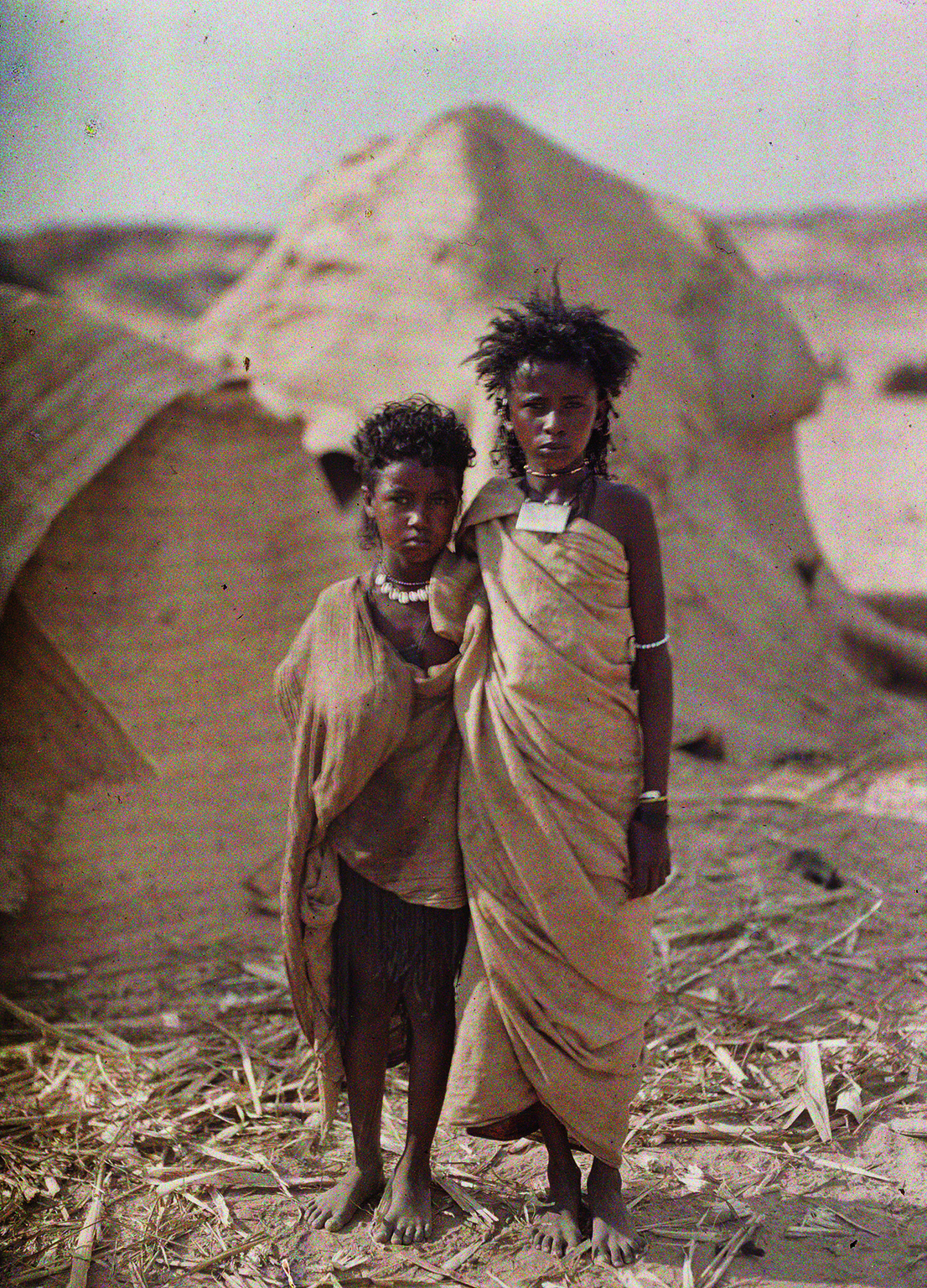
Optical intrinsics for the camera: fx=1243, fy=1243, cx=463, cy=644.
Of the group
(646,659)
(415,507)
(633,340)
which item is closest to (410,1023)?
(646,659)

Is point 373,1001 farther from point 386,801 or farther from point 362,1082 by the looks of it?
point 386,801

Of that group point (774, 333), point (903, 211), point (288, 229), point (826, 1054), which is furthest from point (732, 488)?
point (903, 211)

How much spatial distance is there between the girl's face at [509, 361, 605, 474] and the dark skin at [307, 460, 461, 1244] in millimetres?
213

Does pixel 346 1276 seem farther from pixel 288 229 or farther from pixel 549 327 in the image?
pixel 288 229

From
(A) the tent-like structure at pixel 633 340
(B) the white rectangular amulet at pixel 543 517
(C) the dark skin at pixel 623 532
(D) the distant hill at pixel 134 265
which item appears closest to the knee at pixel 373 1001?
(C) the dark skin at pixel 623 532

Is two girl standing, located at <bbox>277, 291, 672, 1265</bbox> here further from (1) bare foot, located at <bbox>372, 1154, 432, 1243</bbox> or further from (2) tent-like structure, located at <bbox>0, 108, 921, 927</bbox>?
(2) tent-like structure, located at <bbox>0, 108, 921, 927</bbox>

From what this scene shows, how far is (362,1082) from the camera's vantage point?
2777 millimetres

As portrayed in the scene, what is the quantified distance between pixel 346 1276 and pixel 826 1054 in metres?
1.53

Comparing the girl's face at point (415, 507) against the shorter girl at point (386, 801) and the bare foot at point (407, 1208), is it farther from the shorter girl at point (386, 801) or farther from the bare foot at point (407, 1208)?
the bare foot at point (407, 1208)

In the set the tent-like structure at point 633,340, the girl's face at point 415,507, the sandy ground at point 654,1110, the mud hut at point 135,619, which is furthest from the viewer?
the tent-like structure at point 633,340

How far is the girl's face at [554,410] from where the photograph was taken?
2.49 m

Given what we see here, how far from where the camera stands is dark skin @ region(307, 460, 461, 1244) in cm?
259

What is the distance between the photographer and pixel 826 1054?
11.4 ft

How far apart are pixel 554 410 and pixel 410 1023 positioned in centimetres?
137
